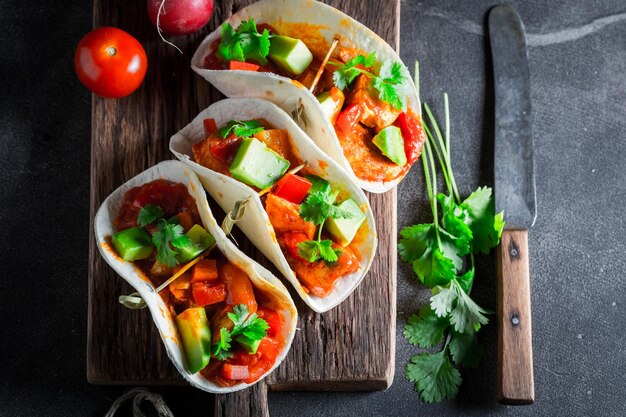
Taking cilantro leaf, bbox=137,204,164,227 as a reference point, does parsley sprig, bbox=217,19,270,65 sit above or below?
above

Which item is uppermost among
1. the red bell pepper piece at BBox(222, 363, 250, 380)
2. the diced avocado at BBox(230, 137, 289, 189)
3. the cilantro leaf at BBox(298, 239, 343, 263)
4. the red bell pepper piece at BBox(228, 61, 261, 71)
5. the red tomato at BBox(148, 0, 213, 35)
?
the red tomato at BBox(148, 0, 213, 35)

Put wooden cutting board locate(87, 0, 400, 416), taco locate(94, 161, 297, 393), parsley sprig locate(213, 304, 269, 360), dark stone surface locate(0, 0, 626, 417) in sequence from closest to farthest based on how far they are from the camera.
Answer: parsley sprig locate(213, 304, 269, 360) → taco locate(94, 161, 297, 393) → wooden cutting board locate(87, 0, 400, 416) → dark stone surface locate(0, 0, 626, 417)

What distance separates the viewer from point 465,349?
11.7 feet

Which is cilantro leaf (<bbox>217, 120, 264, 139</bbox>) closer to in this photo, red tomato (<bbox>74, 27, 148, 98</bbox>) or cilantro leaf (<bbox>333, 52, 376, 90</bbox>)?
cilantro leaf (<bbox>333, 52, 376, 90</bbox>)

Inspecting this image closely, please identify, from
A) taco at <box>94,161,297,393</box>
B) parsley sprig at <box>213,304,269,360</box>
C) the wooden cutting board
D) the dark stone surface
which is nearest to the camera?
parsley sprig at <box>213,304,269,360</box>

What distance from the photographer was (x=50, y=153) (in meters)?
3.71

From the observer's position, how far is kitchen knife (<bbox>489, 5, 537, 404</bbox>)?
3473mm

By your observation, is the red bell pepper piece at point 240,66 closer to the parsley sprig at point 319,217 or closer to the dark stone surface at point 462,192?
the parsley sprig at point 319,217

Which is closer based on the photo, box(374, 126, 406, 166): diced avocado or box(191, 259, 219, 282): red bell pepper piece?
box(191, 259, 219, 282): red bell pepper piece

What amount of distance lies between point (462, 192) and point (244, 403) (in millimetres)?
1495

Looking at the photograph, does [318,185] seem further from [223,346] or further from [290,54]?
[223,346]

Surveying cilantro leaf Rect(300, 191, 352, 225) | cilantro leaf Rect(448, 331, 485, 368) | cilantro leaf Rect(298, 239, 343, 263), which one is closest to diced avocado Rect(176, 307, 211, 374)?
cilantro leaf Rect(298, 239, 343, 263)

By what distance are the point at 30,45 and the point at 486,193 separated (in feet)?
7.92

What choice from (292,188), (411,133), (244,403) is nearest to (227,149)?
(292,188)
